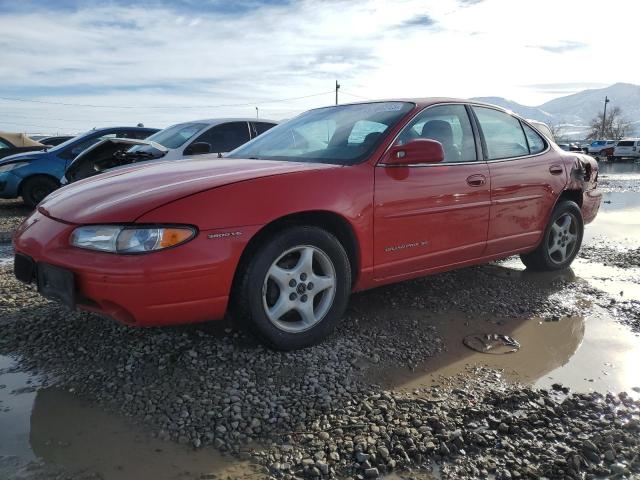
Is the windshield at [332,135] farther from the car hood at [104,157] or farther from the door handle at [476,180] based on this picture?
the car hood at [104,157]

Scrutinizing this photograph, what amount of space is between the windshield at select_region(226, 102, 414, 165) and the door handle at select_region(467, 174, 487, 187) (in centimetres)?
69

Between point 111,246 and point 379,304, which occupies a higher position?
point 111,246

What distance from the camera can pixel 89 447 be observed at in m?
2.18

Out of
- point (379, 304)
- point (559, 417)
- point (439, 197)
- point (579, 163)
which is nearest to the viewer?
point (559, 417)

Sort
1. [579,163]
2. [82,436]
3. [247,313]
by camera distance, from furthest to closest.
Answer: [579,163], [247,313], [82,436]

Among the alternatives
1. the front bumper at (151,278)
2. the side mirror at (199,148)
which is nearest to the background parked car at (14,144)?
the side mirror at (199,148)

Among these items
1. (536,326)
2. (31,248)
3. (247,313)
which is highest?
(31,248)

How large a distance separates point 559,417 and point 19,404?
2.60 meters

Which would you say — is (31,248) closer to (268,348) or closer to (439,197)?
(268,348)

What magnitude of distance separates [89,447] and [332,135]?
8.20 feet

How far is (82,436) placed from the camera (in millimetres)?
2254

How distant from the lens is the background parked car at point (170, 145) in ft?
20.7

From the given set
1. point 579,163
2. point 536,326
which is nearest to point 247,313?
point 536,326

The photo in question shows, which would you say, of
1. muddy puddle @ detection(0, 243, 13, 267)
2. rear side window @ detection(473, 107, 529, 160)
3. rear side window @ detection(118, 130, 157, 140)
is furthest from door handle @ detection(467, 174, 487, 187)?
rear side window @ detection(118, 130, 157, 140)
